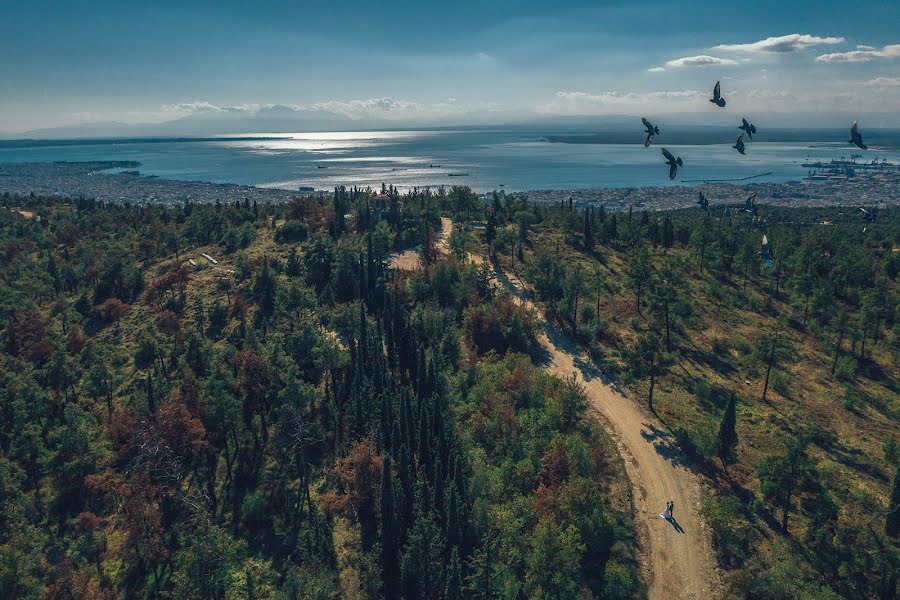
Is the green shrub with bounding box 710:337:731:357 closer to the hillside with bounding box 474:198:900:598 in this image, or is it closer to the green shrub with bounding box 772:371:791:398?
the hillside with bounding box 474:198:900:598

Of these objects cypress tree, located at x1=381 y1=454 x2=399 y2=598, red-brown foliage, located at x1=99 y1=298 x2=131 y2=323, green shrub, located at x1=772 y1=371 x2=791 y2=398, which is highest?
red-brown foliage, located at x1=99 y1=298 x2=131 y2=323

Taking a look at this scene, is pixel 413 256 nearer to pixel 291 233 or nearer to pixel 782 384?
pixel 291 233

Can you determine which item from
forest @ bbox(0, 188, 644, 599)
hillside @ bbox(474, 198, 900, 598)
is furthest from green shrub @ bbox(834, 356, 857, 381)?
forest @ bbox(0, 188, 644, 599)

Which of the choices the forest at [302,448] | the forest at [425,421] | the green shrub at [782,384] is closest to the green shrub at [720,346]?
the forest at [425,421]

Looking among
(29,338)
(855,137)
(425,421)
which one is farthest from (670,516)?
(29,338)

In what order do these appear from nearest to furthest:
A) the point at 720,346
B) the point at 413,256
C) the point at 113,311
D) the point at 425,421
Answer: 1. the point at 425,421
2. the point at 720,346
3. the point at 113,311
4. the point at 413,256

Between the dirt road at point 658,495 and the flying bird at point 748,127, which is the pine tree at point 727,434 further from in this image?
the flying bird at point 748,127
